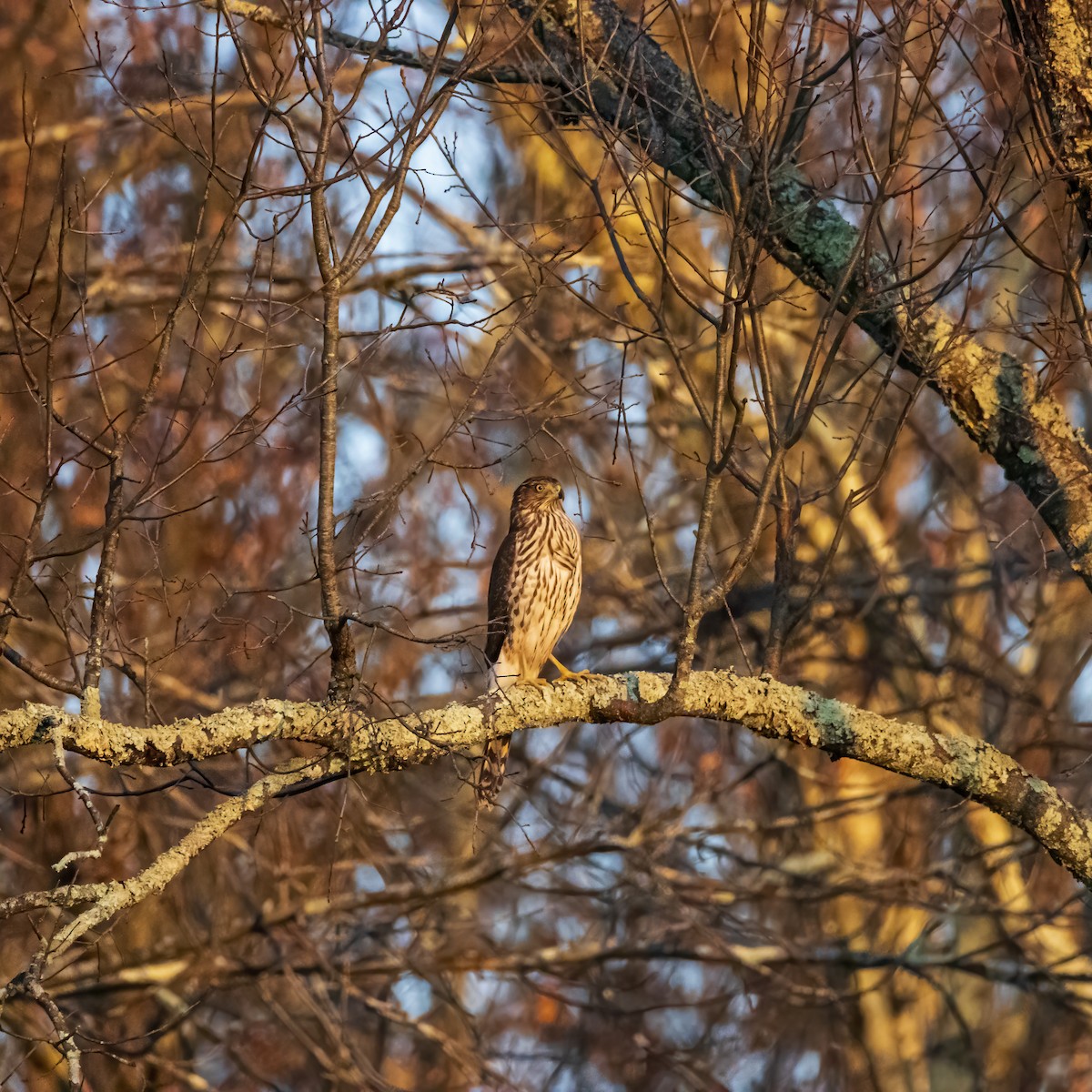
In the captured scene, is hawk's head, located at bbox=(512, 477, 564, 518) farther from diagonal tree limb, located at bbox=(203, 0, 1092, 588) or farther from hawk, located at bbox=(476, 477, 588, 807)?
diagonal tree limb, located at bbox=(203, 0, 1092, 588)

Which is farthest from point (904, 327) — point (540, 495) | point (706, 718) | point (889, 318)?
point (540, 495)

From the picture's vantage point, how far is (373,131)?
3.61 meters

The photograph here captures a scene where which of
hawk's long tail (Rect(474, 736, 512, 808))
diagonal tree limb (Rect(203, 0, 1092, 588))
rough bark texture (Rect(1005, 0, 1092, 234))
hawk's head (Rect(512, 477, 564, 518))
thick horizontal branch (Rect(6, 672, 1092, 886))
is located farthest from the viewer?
hawk's head (Rect(512, 477, 564, 518))

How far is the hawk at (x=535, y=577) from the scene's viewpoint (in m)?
6.47

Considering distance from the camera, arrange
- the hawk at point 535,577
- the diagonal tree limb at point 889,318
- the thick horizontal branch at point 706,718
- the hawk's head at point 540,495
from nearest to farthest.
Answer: the thick horizontal branch at point 706,718 < the diagonal tree limb at point 889,318 < the hawk at point 535,577 < the hawk's head at point 540,495

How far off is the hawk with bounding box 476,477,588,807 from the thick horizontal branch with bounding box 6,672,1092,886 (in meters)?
2.44

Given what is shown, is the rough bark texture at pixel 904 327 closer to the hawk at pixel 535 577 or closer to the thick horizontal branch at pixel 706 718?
the thick horizontal branch at pixel 706 718

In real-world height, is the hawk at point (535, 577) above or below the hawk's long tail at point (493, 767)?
above

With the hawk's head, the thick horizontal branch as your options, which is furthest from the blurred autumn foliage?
the thick horizontal branch

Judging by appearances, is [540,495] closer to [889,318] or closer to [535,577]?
[535,577]

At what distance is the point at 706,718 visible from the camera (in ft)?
13.0

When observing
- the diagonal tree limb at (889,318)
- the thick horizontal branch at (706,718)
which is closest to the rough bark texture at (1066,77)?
the diagonal tree limb at (889,318)

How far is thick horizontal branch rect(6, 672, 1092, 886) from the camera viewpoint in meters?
3.61

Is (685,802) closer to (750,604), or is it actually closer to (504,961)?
(504,961)
